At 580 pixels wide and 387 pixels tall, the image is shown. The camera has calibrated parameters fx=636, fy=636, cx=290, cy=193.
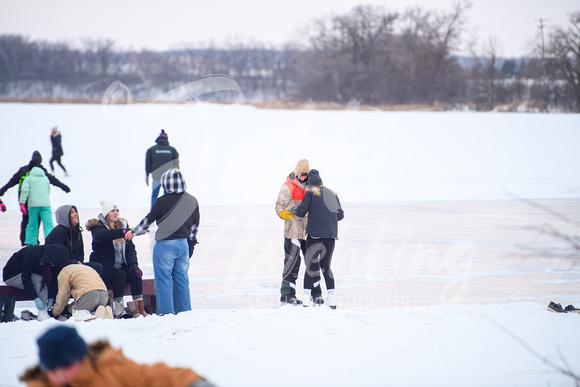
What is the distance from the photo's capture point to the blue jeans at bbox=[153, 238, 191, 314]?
614cm

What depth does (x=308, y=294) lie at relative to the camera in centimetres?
714

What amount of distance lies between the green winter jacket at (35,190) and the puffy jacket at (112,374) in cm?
763

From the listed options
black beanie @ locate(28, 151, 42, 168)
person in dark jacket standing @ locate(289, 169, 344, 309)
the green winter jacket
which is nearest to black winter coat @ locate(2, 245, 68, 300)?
person in dark jacket standing @ locate(289, 169, 344, 309)

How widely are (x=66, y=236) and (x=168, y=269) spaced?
1.26 meters

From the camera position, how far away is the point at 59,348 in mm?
2512

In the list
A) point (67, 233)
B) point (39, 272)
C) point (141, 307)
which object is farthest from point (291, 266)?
point (39, 272)

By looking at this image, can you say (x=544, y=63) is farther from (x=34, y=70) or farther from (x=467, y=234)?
(x=34, y=70)

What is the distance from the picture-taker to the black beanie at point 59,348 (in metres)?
2.49

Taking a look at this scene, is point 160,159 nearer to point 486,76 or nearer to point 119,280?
point 119,280

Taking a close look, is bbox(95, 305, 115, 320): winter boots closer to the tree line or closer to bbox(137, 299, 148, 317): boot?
bbox(137, 299, 148, 317): boot

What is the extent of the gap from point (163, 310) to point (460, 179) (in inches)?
703

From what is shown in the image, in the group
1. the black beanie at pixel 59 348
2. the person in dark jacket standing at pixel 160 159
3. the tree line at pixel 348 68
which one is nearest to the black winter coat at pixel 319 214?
the black beanie at pixel 59 348

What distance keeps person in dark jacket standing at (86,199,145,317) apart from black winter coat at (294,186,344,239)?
6.09 ft

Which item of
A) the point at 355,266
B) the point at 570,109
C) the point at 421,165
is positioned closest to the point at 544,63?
the point at 570,109
